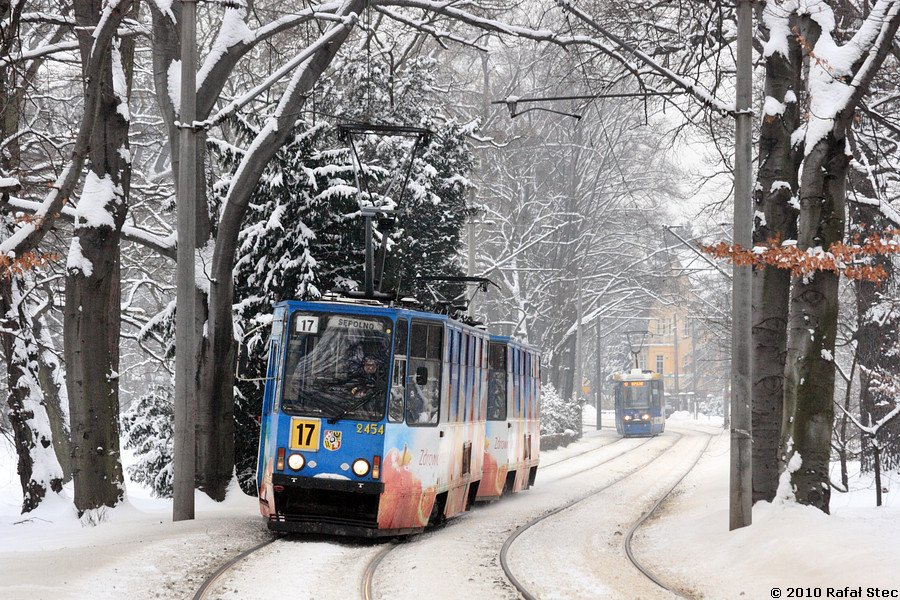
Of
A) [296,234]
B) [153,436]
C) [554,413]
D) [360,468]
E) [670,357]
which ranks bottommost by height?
[153,436]

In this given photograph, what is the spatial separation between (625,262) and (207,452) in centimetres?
3492

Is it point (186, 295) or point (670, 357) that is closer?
point (186, 295)

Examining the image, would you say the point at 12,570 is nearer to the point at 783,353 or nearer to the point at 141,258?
the point at 783,353

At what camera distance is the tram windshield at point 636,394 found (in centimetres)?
5484

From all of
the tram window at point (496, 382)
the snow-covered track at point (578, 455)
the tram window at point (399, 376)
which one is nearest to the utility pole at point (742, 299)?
the tram window at point (399, 376)

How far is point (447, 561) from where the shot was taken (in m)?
12.2

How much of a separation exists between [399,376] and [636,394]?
139 feet

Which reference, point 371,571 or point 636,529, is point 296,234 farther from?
point 371,571

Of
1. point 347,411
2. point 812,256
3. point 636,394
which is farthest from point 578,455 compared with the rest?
point 812,256

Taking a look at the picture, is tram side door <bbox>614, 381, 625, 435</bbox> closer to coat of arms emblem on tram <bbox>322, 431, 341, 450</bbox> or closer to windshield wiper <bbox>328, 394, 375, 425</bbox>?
windshield wiper <bbox>328, 394, 375, 425</bbox>

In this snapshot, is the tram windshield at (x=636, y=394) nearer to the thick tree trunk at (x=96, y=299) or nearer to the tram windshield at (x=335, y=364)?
the thick tree trunk at (x=96, y=299)

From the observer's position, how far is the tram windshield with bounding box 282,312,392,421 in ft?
44.7

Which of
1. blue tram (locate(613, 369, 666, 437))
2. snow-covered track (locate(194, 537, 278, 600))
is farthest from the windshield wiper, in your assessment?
blue tram (locate(613, 369, 666, 437))

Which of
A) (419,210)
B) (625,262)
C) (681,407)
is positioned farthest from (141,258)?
(681,407)
